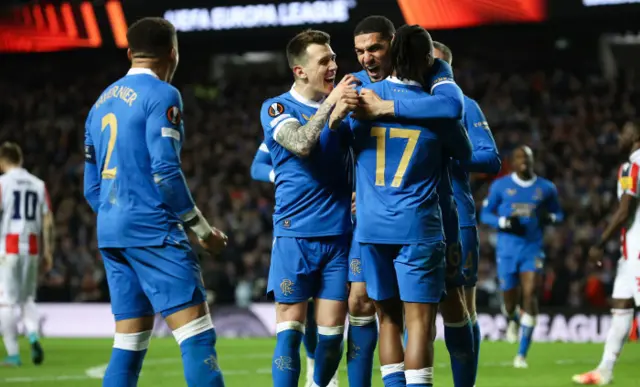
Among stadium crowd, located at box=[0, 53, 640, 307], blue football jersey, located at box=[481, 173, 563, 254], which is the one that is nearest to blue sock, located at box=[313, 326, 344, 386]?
blue football jersey, located at box=[481, 173, 563, 254]

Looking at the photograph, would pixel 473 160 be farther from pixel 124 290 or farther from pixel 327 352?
pixel 124 290

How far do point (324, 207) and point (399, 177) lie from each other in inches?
27.7

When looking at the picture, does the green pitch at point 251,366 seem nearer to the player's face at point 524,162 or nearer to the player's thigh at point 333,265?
the player's face at point 524,162

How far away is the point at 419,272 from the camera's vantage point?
17.5 ft

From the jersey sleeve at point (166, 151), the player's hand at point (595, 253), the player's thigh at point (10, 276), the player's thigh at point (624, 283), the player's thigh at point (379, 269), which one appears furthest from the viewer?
the player's thigh at point (10, 276)

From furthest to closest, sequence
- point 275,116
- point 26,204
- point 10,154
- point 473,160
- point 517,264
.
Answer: point 517,264 → point 26,204 → point 10,154 → point 473,160 → point 275,116

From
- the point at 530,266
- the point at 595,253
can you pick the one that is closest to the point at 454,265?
the point at 595,253

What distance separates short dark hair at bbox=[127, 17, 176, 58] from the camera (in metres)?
5.25

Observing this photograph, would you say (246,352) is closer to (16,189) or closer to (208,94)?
(16,189)

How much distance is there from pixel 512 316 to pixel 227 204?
8.62m

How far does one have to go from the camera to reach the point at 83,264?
19.6 metres

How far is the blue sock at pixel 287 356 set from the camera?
5.76 m

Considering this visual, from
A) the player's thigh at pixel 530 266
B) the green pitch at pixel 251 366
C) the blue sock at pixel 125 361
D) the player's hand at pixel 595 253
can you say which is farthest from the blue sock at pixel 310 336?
the player's thigh at pixel 530 266

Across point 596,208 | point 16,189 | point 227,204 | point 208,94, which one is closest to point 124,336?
point 16,189
